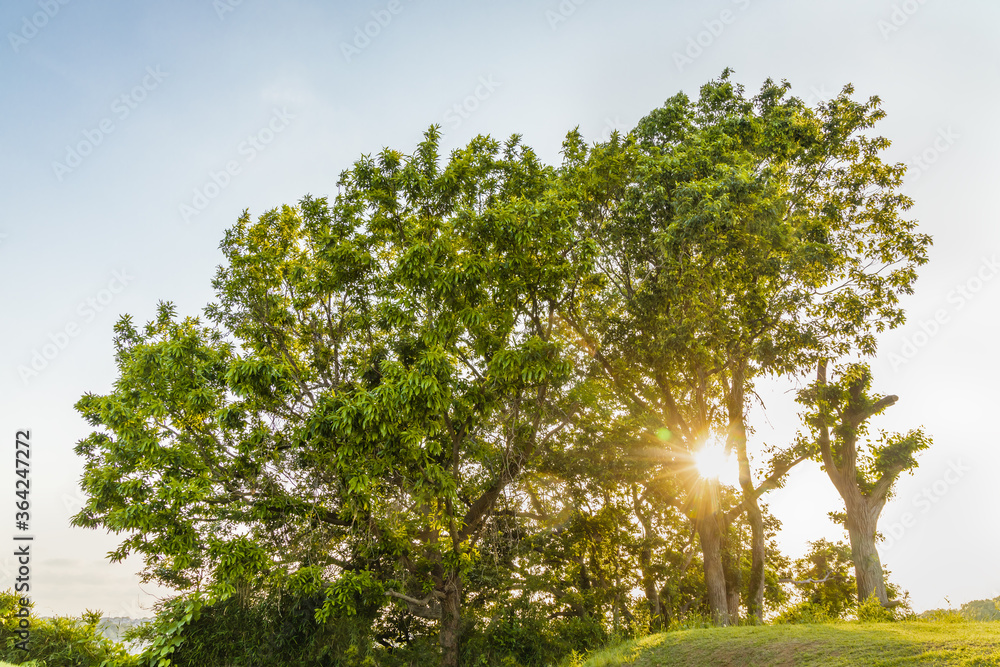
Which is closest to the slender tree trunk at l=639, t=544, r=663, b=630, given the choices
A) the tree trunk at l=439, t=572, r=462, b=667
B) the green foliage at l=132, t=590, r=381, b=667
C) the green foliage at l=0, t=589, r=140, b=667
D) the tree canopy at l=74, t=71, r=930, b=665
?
the tree canopy at l=74, t=71, r=930, b=665

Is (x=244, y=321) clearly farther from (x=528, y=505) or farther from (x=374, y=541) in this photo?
(x=528, y=505)

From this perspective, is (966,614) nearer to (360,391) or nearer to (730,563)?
(730,563)

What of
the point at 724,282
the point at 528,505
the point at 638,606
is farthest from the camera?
the point at 638,606

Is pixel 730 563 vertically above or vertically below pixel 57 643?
above

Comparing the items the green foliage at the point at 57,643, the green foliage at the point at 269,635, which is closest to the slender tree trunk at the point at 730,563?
the green foliage at the point at 269,635

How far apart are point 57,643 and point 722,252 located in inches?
669

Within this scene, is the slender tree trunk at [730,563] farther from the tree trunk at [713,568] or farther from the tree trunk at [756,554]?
the tree trunk at [713,568]

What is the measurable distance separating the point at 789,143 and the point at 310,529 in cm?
1404

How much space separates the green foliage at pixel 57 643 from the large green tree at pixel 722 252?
13195 millimetres

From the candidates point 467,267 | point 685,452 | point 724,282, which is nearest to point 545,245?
point 467,267

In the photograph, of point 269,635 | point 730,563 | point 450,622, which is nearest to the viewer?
point 450,622

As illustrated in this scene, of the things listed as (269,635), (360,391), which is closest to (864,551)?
(360,391)

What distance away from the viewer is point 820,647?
7.83 m

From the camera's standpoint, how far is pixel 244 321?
1308cm
